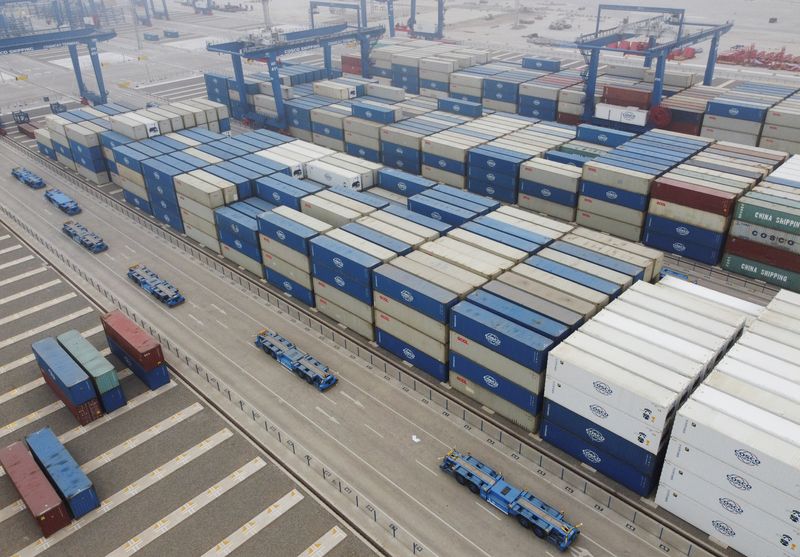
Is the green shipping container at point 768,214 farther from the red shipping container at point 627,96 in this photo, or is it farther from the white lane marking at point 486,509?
the white lane marking at point 486,509

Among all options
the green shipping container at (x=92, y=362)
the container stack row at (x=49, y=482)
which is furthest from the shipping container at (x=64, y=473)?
the green shipping container at (x=92, y=362)

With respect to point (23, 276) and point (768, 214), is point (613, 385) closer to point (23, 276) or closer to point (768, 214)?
point (768, 214)

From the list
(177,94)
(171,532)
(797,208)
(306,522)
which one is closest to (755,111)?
(797,208)

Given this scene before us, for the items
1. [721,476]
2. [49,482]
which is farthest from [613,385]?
[49,482]

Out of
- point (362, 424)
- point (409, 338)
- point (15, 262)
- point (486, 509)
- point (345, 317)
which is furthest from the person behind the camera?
point (15, 262)

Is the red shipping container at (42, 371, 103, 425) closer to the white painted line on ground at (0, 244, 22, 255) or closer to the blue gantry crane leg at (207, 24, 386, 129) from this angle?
the white painted line on ground at (0, 244, 22, 255)

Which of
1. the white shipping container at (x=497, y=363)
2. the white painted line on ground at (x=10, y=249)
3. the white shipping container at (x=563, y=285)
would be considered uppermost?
the white shipping container at (x=563, y=285)

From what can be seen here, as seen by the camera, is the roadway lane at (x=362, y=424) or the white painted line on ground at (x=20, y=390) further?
the white painted line on ground at (x=20, y=390)
